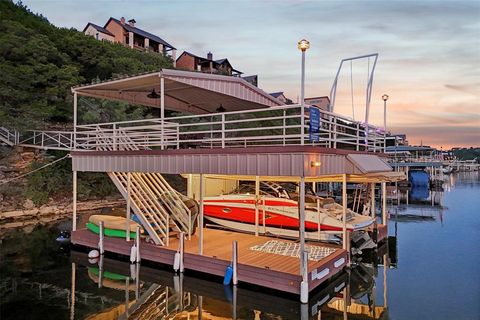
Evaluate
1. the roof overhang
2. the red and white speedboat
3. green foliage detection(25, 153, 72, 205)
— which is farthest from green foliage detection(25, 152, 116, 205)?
the red and white speedboat

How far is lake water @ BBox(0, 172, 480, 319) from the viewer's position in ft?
26.7

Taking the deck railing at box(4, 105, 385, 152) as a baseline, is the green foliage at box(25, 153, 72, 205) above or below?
below

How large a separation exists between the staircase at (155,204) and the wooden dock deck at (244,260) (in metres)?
0.52

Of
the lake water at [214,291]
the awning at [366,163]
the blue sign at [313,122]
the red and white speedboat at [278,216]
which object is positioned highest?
the blue sign at [313,122]

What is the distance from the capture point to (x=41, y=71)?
29297mm

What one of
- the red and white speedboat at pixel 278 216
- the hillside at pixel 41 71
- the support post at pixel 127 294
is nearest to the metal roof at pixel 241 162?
the red and white speedboat at pixel 278 216

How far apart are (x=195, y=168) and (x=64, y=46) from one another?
33.4m

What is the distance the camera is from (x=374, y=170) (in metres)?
10.8

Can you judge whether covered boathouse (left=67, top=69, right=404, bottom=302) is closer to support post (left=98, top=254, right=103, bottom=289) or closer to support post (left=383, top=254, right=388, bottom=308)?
support post (left=98, top=254, right=103, bottom=289)

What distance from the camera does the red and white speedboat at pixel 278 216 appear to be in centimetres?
A: 1248

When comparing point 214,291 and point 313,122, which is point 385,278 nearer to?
point 214,291

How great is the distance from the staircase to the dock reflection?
140 centimetres

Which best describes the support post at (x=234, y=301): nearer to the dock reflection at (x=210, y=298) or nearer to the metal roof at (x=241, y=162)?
the dock reflection at (x=210, y=298)

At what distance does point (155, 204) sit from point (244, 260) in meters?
4.18
